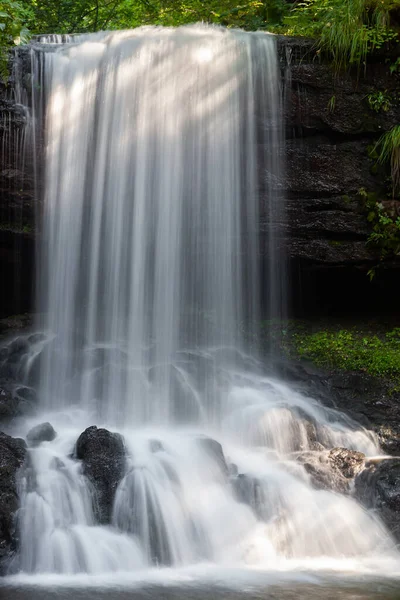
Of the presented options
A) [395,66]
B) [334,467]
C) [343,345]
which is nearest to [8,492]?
[334,467]

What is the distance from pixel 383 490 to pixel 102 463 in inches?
105

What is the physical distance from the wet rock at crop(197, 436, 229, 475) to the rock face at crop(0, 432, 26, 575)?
176 cm

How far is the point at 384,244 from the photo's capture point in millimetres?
9562

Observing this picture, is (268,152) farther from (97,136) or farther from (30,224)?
(30,224)

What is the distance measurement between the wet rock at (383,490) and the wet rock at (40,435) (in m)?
3.13

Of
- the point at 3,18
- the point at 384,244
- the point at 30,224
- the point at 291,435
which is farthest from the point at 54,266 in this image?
the point at 384,244

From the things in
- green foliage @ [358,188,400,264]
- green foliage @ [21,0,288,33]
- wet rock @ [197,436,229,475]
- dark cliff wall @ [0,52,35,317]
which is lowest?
wet rock @ [197,436,229,475]

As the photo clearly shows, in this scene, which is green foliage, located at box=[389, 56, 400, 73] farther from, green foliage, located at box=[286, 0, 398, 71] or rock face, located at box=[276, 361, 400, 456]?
rock face, located at box=[276, 361, 400, 456]

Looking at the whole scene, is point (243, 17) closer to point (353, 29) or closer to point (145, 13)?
point (145, 13)

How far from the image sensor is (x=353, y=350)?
9.15 meters

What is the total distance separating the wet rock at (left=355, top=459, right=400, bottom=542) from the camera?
624cm

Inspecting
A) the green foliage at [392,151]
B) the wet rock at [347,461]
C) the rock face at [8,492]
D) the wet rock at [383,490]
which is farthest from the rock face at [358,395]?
the rock face at [8,492]

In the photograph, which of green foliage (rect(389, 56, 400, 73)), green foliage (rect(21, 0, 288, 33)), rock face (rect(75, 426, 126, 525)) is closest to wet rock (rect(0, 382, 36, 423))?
rock face (rect(75, 426, 126, 525))

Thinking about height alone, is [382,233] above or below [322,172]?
below
